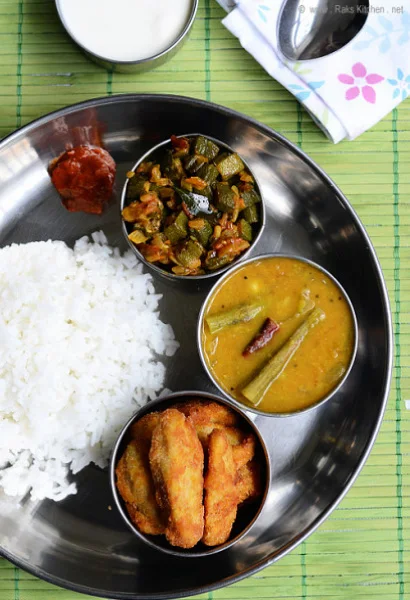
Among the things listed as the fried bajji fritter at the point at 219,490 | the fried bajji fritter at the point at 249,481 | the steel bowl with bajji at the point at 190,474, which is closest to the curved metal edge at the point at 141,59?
the steel bowl with bajji at the point at 190,474

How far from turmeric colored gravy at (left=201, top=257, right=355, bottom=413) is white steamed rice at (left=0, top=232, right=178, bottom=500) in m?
0.44

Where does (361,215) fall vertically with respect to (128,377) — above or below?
above

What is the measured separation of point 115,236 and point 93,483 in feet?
3.94

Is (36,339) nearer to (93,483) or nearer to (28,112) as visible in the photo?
(93,483)

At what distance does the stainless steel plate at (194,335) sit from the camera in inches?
113

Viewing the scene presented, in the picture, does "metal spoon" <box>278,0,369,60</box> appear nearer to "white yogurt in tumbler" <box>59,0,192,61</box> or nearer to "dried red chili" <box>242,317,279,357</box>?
"white yogurt in tumbler" <box>59,0,192,61</box>

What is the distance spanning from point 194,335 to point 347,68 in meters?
1.53

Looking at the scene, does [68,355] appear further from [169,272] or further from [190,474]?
[190,474]

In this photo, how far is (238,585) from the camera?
9.82ft

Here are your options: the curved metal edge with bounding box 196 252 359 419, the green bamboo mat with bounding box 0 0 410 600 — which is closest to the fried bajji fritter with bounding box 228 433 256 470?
the curved metal edge with bounding box 196 252 359 419

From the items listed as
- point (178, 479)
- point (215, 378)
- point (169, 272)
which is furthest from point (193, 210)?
point (178, 479)

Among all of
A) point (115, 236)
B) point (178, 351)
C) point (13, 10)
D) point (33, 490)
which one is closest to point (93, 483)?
point (33, 490)

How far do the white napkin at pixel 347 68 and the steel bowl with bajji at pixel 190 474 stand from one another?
152 centimetres

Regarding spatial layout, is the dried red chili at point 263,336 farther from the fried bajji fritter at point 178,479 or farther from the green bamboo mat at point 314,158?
the green bamboo mat at point 314,158
